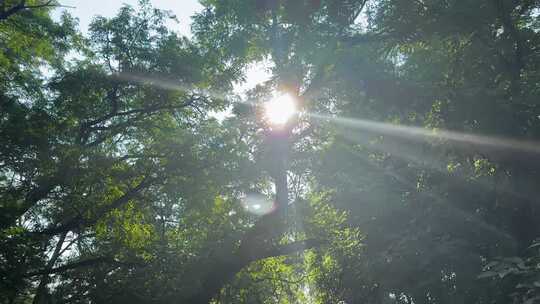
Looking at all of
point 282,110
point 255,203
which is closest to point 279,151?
point 282,110

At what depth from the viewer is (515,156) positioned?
692 cm

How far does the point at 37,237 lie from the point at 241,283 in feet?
23.1

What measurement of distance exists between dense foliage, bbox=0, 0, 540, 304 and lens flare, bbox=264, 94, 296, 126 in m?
0.35

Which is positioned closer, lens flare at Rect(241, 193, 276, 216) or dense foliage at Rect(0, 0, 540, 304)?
dense foliage at Rect(0, 0, 540, 304)

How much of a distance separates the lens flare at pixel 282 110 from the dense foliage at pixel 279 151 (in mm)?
355

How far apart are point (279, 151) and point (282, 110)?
1449 millimetres

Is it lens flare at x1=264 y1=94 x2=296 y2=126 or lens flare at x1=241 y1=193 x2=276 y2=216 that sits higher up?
lens flare at x1=264 y1=94 x2=296 y2=126

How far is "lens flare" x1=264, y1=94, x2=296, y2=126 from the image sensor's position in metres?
11.9

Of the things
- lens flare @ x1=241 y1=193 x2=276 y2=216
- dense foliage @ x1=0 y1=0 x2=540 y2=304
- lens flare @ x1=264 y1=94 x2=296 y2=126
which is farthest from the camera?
lens flare @ x1=241 y1=193 x2=276 y2=216

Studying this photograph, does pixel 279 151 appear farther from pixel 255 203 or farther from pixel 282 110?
pixel 255 203

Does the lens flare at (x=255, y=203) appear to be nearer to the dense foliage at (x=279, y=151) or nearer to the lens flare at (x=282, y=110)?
the dense foliage at (x=279, y=151)

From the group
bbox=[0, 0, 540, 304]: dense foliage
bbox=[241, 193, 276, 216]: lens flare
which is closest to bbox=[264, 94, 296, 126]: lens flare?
bbox=[0, 0, 540, 304]: dense foliage

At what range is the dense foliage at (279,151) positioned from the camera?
7720mm

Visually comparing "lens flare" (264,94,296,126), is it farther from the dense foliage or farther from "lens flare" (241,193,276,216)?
"lens flare" (241,193,276,216)
